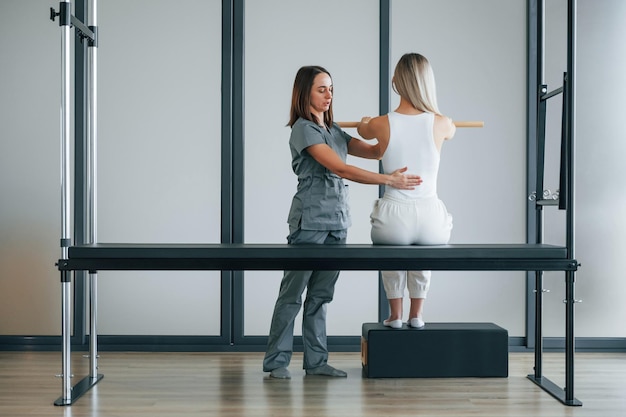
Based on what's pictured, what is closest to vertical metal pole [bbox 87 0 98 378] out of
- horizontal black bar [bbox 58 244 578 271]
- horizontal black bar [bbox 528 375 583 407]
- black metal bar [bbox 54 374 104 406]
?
black metal bar [bbox 54 374 104 406]

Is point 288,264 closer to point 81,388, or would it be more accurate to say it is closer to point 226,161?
point 81,388

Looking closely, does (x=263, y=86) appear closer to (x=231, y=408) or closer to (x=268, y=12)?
(x=268, y=12)

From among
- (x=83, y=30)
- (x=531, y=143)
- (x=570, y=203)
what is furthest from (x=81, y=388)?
(x=531, y=143)

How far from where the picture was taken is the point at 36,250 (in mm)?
4359

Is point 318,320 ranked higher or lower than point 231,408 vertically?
higher

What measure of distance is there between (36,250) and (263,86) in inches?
61.4

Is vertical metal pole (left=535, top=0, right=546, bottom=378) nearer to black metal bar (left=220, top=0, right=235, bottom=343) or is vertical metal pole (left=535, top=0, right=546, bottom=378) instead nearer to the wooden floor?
the wooden floor

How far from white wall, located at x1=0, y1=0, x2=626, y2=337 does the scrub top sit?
3.04 ft

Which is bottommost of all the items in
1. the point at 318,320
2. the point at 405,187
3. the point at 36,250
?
the point at 318,320

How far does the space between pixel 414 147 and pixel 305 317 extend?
38.1 inches

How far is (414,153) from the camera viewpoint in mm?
3229

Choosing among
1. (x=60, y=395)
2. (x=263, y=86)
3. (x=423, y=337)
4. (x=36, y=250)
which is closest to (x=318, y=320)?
(x=423, y=337)

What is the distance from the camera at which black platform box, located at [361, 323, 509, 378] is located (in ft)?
11.6

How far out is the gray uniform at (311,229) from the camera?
3404 millimetres
